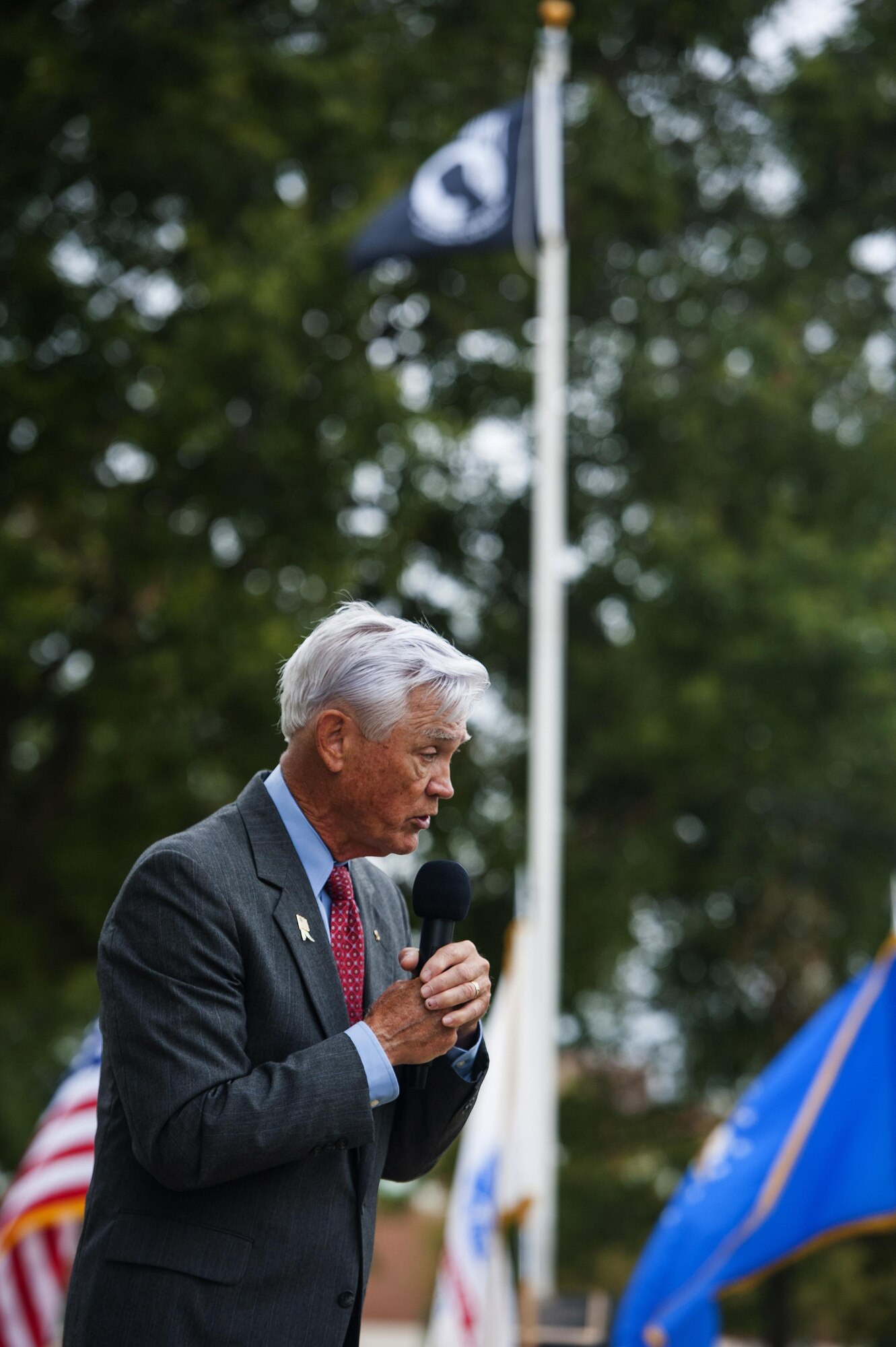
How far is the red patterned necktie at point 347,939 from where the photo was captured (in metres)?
2.47

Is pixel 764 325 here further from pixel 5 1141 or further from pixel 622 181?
pixel 5 1141

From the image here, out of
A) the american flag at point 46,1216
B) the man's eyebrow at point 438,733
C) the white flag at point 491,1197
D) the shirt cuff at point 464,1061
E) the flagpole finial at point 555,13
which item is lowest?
the white flag at point 491,1197

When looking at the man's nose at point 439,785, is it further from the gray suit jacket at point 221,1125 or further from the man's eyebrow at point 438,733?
the gray suit jacket at point 221,1125

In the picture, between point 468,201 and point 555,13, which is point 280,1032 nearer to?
→ point 468,201

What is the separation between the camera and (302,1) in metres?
12.5

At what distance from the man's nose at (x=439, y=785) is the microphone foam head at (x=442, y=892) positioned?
103 millimetres

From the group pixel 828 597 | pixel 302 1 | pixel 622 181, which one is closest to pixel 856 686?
pixel 828 597

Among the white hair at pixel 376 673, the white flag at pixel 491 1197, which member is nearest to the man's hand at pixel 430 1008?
the white hair at pixel 376 673

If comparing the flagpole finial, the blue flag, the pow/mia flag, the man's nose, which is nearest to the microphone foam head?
the man's nose

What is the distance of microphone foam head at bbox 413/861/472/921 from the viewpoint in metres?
2.44

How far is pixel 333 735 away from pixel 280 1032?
1.43 ft

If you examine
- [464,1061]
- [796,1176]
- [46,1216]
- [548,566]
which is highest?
[464,1061]

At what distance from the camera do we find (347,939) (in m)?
2.51

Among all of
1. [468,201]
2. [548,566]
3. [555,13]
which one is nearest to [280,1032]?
[548,566]
